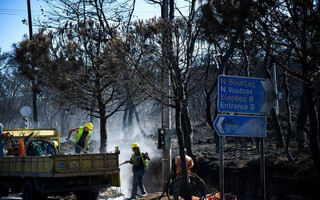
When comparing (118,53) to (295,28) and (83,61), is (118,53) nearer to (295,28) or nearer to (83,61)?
(83,61)

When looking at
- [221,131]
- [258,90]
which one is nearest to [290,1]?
[258,90]

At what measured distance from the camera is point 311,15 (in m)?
8.41

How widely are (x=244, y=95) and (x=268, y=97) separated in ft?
1.81

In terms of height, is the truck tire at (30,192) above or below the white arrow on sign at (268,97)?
below

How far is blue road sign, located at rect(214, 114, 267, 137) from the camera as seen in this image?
27.8 ft

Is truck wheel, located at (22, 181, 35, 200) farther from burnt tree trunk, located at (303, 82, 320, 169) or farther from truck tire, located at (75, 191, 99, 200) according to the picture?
burnt tree trunk, located at (303, 82, 320, 169)

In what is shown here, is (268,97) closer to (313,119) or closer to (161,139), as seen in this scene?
(313,119)

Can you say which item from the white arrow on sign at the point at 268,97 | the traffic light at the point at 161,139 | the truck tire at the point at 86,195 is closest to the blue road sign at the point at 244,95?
the white arrow on sign at the point at 268,97

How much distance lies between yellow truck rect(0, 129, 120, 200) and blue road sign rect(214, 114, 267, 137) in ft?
15.8

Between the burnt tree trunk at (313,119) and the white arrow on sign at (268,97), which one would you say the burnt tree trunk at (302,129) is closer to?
the burnt tree trunk at (313,119)

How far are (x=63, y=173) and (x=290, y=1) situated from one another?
6.90m

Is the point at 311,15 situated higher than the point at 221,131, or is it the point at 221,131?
the point at 311,15

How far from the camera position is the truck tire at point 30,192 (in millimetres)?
11984

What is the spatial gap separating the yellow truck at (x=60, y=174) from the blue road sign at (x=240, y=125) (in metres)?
4.82
